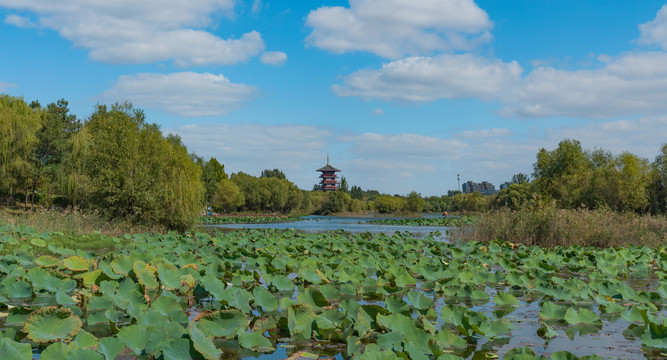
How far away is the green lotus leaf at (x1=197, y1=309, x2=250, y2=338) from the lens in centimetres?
375

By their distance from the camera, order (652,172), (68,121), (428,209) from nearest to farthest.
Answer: (652,172), (68,121), (428,209)

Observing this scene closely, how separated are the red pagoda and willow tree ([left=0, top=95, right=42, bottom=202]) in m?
101

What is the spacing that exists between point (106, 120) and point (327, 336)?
18610 mm

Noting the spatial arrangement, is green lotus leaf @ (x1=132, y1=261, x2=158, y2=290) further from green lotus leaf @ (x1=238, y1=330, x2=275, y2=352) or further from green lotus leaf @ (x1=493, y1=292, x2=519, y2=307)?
green lotus leaf @ (x1=493, y1=292, x2=519, y2=307)

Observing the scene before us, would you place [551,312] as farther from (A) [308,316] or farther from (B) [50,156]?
(B) [50,156]

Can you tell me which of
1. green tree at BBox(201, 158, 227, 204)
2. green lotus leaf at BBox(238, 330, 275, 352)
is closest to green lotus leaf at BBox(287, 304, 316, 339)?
green lotus leaf at BBox(238, 330, 275, 352)

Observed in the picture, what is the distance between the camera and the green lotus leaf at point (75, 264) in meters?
5.55

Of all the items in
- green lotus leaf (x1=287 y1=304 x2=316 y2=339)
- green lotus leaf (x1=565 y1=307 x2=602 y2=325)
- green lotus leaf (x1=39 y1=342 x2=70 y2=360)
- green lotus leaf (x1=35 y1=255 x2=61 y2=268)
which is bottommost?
green lotus leaf (x1=565 y1=307 x2=602 y2=325)

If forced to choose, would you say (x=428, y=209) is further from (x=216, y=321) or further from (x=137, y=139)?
(x=216, y=321)

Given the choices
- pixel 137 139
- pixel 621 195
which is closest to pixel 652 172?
pixel 621 195

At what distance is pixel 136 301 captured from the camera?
4.20m

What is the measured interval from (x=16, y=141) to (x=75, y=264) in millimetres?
29028

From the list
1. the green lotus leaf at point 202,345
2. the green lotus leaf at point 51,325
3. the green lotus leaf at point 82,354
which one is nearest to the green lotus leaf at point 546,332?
the green lotus leaf at point 202,345

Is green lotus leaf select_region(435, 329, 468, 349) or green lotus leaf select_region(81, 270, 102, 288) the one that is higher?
green lotus leaf select_region(81, 270, 102, 288)
